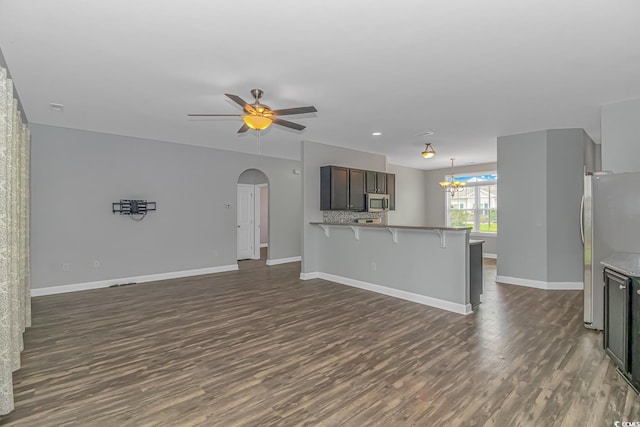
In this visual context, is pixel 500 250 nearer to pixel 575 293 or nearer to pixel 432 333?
pixel 575 293

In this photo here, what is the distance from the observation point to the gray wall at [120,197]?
519cm

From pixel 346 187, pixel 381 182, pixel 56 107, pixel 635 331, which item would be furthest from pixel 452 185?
pixel 56 107

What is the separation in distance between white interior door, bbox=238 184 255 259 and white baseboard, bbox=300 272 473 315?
325 centimetres

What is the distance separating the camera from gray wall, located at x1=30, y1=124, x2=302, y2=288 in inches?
204

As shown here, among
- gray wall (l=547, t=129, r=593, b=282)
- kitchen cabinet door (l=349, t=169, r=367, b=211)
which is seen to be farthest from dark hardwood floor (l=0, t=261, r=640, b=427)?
kitchen cabinet door (l=349, t=169, r=367, b=211)

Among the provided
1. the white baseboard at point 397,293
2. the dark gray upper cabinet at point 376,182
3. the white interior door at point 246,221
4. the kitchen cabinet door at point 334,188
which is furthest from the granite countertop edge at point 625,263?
the white interior door at point 246,221

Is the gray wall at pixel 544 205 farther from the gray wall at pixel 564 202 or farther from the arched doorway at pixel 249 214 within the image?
the arched doorway at pixel 249 214

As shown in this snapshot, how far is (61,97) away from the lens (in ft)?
12.8

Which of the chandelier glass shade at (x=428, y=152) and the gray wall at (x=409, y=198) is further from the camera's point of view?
the gray wall at (x=409, y=198)

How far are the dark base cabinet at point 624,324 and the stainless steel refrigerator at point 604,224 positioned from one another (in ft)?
2.38

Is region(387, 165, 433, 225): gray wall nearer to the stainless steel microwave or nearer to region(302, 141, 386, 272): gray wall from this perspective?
the stainless steel microwave

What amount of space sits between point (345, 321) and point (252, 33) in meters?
3.13

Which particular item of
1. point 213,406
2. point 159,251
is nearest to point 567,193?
point 213,406

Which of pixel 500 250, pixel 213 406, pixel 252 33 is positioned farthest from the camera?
pixel 500 250
